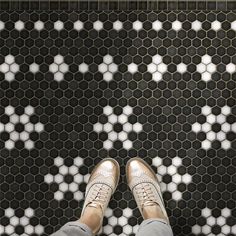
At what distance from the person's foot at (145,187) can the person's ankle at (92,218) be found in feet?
0.44

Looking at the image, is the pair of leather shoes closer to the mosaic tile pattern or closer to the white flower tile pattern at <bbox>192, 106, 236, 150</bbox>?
the mosaic tile pattern

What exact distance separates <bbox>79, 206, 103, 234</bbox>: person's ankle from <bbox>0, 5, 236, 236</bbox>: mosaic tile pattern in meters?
0.08

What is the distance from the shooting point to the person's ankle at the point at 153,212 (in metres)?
1.28

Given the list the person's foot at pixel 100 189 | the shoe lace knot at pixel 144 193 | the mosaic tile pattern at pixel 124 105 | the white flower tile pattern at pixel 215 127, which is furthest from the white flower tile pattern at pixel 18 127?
the white flower tile pattern at pixel 215 127

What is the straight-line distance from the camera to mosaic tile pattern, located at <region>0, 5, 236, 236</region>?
135cm

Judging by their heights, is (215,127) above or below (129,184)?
above

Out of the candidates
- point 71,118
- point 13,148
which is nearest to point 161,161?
point 71,118

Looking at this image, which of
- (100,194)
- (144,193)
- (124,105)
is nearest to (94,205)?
(100,194)

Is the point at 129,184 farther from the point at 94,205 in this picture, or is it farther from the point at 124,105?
the point at 124,105

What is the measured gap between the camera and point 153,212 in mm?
1290

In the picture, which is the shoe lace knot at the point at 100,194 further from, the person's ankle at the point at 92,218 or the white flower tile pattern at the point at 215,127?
the white flower tile pattern at the point at 215,127

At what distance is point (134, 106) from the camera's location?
1.35 m

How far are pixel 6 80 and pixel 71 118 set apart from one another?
0.24 m

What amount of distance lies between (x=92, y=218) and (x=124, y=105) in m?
0.37
